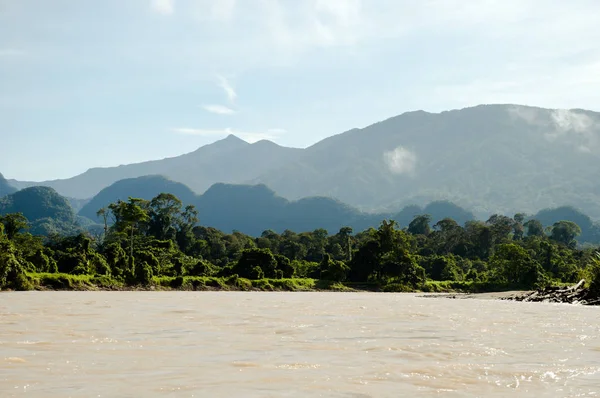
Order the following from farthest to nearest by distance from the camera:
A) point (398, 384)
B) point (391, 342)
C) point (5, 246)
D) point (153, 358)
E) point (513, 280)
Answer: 1. point (513, 280)
2. point (5, 246)
3. point (391, 342)
4. point (153, 358)
5. point (398, 384)

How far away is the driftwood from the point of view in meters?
27.5

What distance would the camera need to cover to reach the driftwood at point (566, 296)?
90.2 ft

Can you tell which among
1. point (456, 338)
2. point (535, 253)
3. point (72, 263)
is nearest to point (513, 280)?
point (535, 253)

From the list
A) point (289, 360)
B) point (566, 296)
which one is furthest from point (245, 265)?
point (289, 360)

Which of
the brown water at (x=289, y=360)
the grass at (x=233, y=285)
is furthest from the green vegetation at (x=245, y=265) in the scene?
the brown water at (x=289, y=360)

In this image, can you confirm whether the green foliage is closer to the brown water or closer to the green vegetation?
the green vegetation

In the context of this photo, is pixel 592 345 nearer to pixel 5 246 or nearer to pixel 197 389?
pixel 197 389

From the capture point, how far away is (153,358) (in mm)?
8133

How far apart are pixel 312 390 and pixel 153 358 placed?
299 centimetres

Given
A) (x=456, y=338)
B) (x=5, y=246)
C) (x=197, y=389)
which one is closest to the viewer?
(x=197, y=389)

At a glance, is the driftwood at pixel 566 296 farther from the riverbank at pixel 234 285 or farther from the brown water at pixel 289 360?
the brown water at pixel 289 360

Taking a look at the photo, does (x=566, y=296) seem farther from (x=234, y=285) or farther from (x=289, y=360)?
(x=234, y=285)

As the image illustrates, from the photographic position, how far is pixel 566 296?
30.1 meters

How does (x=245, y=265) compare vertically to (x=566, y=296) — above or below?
below
